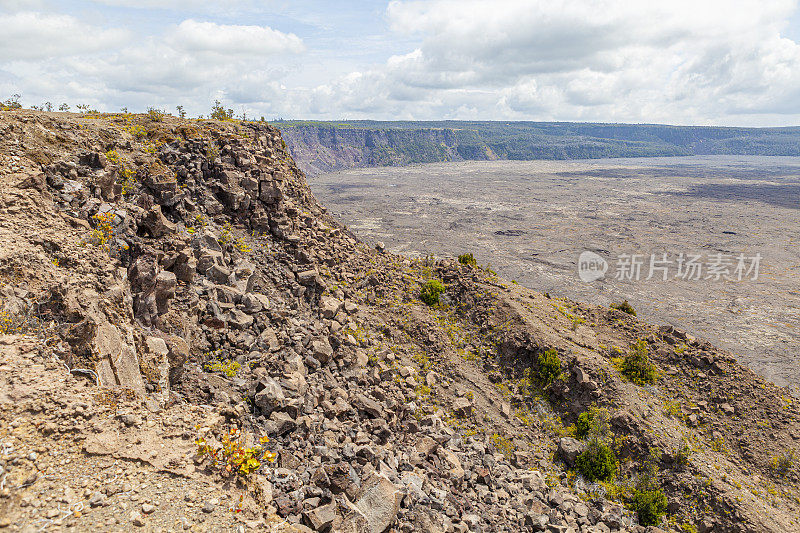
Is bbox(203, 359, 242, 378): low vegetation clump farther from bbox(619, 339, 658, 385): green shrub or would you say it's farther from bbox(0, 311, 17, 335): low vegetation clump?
bbox(619, 339, 658, 385): green shrub

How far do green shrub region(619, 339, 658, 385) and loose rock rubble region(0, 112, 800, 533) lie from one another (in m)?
0.74

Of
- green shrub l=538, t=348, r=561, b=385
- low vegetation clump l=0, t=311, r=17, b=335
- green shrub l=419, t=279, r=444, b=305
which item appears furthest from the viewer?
green shrub l=419, t=279, r=444, b=305

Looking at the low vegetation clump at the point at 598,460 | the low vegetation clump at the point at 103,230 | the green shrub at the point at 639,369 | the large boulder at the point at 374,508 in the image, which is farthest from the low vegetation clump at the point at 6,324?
the green shrub at the point at 639,369

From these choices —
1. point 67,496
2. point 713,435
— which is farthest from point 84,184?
point 713,435

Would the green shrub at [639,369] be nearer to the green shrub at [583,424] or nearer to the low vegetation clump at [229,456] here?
the green shrub at [583,424]

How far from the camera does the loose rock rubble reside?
6836 mm

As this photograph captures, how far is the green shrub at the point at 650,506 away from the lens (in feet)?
46.8

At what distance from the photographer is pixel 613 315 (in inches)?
967

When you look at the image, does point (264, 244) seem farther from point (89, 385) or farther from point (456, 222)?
point (456, 222)

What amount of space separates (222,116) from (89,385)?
1928cm

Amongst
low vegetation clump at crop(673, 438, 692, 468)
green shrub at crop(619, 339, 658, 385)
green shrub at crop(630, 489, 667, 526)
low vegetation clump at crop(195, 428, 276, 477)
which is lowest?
green shrub at crop(630, 489, 667, 526)

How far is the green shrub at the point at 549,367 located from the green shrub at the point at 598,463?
3.36 m

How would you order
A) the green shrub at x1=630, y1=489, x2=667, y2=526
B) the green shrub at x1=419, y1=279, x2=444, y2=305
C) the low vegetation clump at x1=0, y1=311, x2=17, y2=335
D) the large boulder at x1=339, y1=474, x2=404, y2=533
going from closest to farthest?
1. the low vegetation clump at x1=0, y1=311, x2=17, y2=335
2. the large boulder at x1=339, y1=474, x2=404, y2=533
3. the green shrub at x1=630, y1=489, x2=667, y2=526
4. the green shrub at x1=419, y1=279, x2=444, y2=305

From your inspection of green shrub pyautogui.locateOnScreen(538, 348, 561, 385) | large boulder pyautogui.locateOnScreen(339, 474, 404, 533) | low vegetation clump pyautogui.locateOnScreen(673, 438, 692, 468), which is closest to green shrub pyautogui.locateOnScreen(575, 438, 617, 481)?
low vegetation clump pyautogui.locateOnScreen(673, 438, 692, 468)
